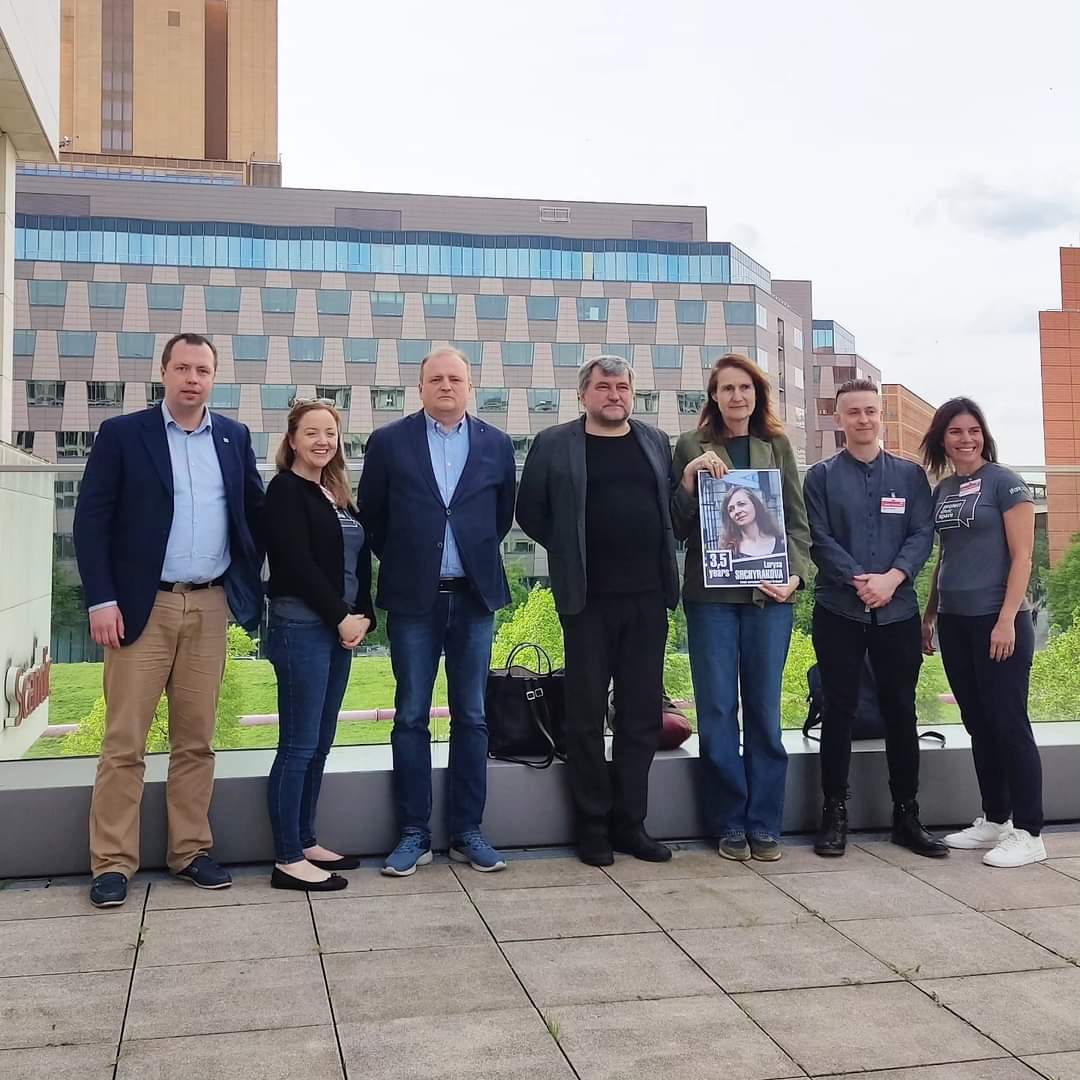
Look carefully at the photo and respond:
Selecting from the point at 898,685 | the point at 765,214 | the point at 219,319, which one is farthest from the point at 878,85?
the point at 898,685

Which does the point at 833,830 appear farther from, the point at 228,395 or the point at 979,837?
the point at 228,395

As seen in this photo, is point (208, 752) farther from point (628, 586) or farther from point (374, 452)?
point (628, 586)

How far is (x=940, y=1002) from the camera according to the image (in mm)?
2631

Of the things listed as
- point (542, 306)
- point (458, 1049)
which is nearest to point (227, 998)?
point (458, 1049)

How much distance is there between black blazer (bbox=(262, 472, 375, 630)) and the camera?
11.6ft

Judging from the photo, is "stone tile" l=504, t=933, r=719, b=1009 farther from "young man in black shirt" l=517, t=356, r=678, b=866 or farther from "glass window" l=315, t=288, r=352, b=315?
"glass window" l=315, t=288, r=352, b=315

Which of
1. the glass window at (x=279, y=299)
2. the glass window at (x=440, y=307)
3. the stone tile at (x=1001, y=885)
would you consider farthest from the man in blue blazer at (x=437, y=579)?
the glass window at (x=440, y=307)

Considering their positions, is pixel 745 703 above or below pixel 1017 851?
above

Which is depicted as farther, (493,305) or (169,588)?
(493,305)

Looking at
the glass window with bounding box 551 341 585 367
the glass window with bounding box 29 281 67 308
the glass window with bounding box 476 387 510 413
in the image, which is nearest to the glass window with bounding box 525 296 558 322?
the glass window with bounding box 551 341 585 367

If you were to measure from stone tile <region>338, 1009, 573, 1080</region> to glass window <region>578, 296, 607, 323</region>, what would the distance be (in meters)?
74.7

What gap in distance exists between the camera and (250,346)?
7144 cm

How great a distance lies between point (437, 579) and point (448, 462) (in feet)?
1.39

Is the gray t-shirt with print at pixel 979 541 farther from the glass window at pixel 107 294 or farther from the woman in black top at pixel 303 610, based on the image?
the glass window at pixel 107 294
